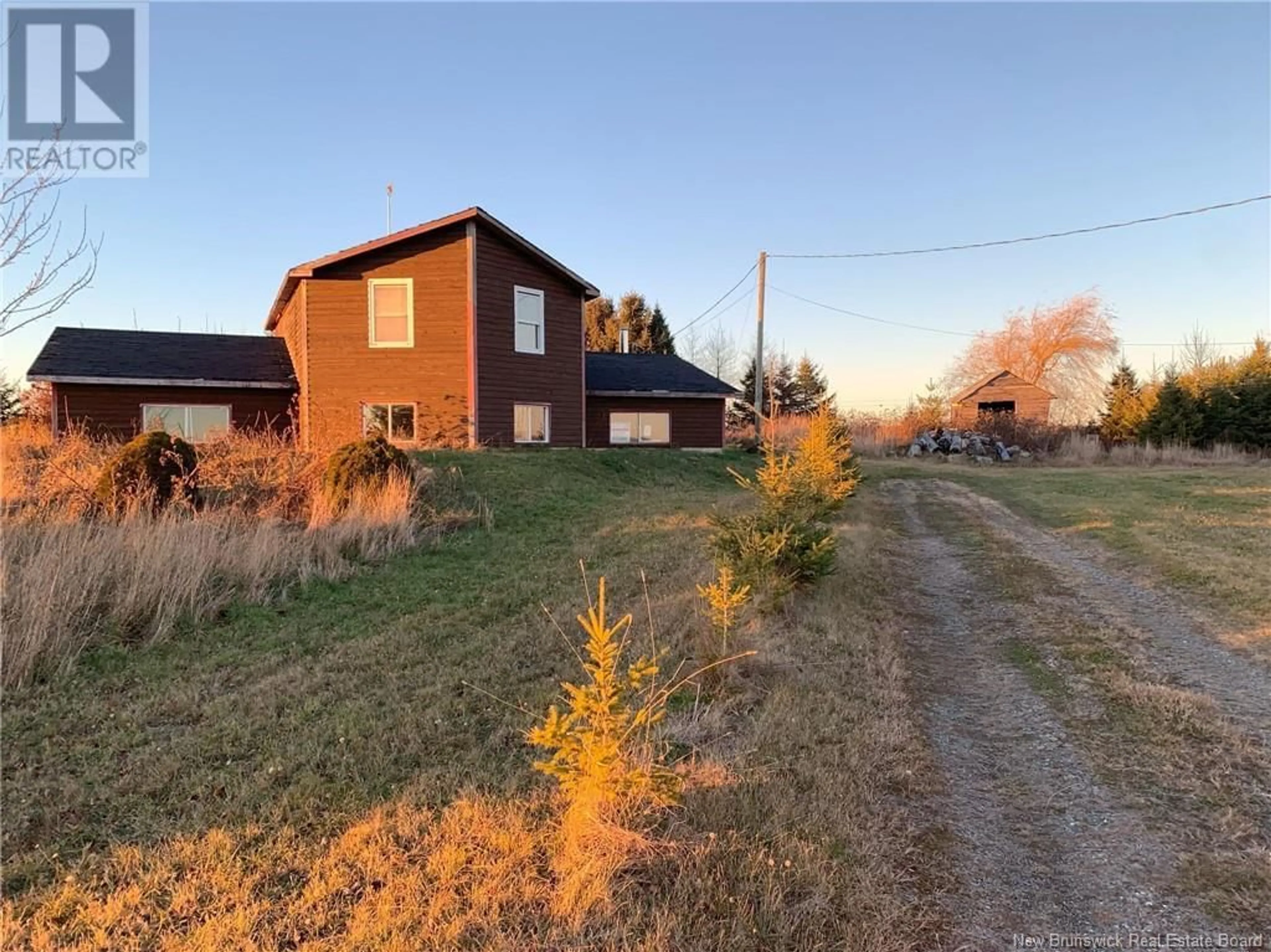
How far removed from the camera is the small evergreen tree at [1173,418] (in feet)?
102

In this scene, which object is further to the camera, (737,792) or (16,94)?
(16,94)

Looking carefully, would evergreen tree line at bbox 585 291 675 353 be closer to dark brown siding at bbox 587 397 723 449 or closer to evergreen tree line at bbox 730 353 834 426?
evergreen tree line at bbox 730 353 834 426

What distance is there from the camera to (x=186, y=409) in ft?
59.0

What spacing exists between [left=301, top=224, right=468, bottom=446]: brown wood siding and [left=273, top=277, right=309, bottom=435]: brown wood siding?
0.12 m

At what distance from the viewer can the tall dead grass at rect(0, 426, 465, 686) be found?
5301 mm

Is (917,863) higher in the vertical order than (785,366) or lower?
lower

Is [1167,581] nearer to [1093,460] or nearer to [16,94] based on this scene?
[16,94]

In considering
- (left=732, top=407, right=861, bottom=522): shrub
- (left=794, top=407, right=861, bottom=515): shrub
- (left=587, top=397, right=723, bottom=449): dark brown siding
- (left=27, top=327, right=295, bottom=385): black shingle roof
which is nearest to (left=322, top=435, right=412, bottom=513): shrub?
(left=732, top=407, right=861, bottom=522): shrub

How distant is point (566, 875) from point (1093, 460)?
35172 mm

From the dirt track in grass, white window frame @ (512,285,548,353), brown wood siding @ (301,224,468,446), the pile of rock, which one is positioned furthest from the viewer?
the pile of rock

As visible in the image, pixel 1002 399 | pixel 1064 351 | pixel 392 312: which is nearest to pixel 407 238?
pixel 392 312

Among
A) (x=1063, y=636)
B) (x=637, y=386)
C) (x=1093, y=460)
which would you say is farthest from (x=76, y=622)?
(x=1093, y=460)

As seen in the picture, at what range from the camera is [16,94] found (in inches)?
245

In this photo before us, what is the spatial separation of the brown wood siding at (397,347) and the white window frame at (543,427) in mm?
1514
